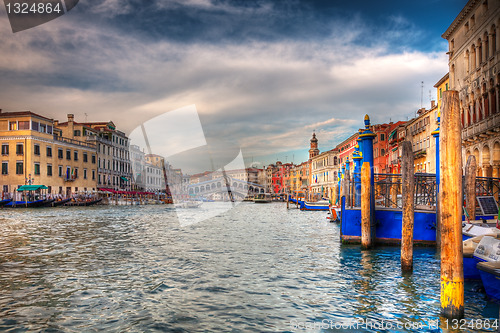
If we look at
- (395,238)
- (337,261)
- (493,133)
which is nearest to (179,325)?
(337,261)

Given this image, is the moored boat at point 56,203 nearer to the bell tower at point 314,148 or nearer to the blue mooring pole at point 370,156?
the blue mooring pole at point 370,156

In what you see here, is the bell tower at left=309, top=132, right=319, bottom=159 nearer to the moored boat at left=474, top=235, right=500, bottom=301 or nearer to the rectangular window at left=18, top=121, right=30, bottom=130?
the rectangular window at left=18, top=121, right=30, bottom=130

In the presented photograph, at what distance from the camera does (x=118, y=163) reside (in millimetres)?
58938

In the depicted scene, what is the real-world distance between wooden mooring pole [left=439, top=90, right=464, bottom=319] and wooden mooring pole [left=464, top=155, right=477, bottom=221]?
647 cm

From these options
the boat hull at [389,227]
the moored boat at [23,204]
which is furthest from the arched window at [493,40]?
the moored boat at [23,204]

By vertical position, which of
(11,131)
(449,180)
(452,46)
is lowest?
(449,180)

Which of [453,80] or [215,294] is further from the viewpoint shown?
[453,80]

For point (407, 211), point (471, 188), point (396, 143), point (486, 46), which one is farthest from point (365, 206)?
point (396, 143)

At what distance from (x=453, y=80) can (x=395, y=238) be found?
58.9 ft

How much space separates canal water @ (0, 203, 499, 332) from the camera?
556cm

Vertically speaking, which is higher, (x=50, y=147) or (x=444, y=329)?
(x=50, y=147)

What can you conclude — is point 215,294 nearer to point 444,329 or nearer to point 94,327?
point 94,327

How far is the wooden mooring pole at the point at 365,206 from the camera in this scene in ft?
33.6

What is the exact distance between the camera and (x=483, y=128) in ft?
63.8
